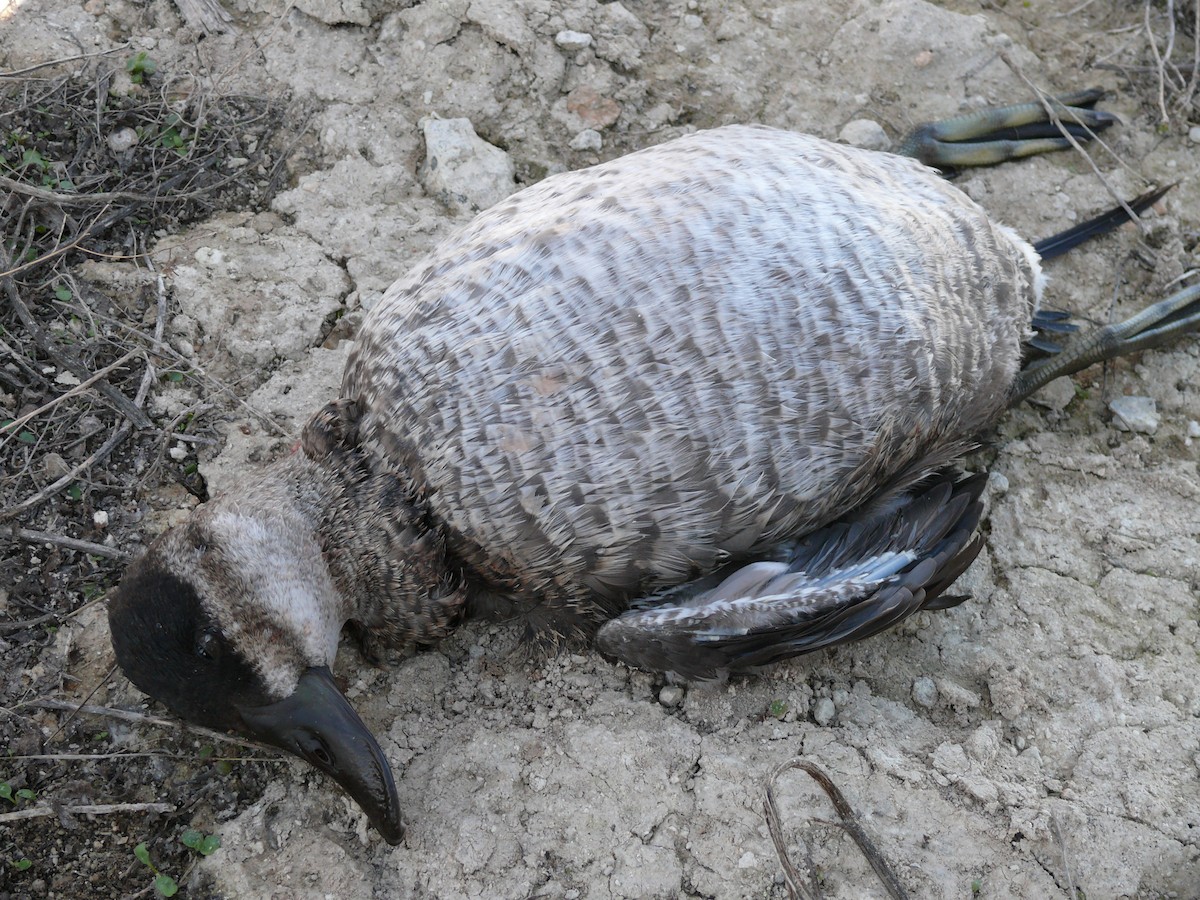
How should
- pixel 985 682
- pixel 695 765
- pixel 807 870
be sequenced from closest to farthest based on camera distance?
pixel 807 870 → pixel 695 765 → pixel 985 682

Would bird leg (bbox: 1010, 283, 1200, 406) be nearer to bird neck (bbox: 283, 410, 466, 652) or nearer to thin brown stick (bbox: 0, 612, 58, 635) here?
bird neck (bbox: 283, 410, 466, 652)

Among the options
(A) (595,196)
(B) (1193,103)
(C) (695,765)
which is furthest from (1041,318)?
(C) (695,765)

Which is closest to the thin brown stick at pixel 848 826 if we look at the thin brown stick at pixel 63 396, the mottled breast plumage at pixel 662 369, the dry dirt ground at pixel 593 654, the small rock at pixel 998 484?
the dry dirt ground at pixel 593 654

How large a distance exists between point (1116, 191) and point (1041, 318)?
0.69 m

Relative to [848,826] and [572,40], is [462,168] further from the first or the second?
[848,826]

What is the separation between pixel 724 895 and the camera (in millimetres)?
2270

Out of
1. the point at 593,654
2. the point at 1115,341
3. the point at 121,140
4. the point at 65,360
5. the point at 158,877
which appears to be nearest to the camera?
the point at 158,877

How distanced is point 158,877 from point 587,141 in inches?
104

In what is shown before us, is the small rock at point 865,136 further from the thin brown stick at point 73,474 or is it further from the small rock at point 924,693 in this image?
the thin brown stick at point 73,474

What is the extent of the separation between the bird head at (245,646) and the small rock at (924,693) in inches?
53.0

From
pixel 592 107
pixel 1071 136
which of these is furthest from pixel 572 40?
pixel 1071 136

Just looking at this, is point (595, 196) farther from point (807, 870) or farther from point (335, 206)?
point (807, 870)

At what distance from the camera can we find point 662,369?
7.79 feet

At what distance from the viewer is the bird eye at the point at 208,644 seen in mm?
2232
